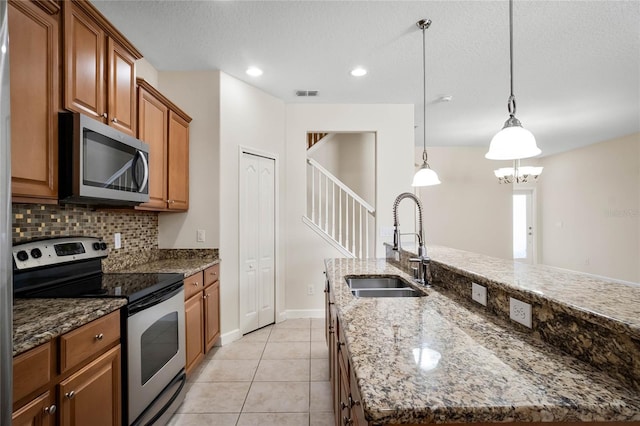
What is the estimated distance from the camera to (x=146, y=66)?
9.18 ft

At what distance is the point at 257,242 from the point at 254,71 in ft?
5.99

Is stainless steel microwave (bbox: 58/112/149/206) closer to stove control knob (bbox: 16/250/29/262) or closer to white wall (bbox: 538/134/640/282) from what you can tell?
stove control knob (bbox: 16/250/29/262)

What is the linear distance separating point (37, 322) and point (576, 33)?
12.8ft

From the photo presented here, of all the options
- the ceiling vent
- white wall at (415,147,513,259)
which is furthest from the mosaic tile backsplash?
white wall at (415,147,513,259)

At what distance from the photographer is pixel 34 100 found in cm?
130

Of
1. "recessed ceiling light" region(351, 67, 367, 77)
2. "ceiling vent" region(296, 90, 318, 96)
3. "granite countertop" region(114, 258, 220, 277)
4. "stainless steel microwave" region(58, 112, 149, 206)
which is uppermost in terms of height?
"recessed ceiling light" region(351, 67, 367, 77)

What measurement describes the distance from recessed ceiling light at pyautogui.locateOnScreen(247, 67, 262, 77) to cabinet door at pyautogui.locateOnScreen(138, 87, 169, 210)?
36.5 inches

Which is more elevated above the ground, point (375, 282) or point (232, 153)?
point (232, 153)

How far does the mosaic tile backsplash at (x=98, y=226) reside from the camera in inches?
63.1

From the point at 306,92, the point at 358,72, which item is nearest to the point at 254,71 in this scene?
the point at 306,92

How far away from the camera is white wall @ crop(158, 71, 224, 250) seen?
292 cm

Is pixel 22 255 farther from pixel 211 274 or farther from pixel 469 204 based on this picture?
pixel 469 204

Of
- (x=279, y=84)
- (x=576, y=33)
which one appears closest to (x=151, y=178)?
(x=279, y=84)

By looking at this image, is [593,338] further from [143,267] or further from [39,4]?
[143,267]
